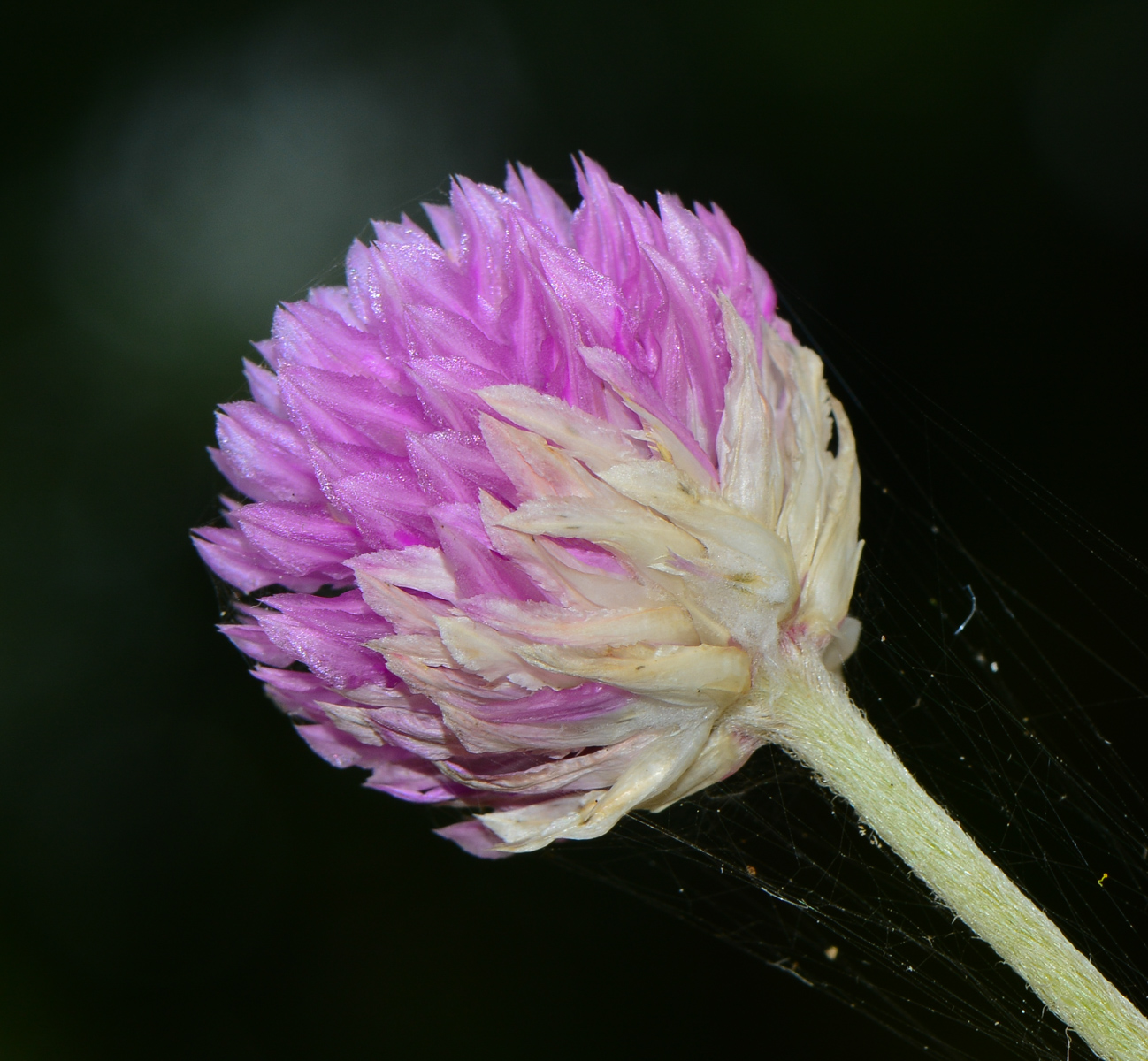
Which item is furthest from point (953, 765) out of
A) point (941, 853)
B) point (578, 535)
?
point (578, 535)

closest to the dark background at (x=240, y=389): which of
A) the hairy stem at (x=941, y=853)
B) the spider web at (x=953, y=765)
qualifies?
the spider web at (x=953, y=765)

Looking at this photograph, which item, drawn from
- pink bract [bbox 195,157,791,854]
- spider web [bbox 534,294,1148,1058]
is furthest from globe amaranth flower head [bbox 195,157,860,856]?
spider web [bbox 534,294,1148,1058]

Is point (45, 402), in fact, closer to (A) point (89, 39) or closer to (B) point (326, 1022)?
(A) point (89, 39)

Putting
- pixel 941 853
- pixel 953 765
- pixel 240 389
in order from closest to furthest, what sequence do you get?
pixel 941 853 → pixel 953 765 → pixel 240 389

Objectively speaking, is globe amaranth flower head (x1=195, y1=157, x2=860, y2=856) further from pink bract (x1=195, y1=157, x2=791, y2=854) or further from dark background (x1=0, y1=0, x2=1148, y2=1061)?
dark background (x1=0, y1=0, x2=1148, y2=1061)

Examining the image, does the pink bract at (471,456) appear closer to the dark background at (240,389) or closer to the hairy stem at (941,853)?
the hairy stem at (941,853)

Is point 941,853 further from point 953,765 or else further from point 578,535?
point 953,765
